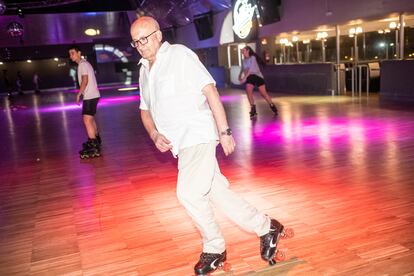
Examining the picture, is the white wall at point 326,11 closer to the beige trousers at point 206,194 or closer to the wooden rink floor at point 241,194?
the wooden rink floor at point 241,194

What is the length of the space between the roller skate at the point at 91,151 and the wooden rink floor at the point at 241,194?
0.49 feet

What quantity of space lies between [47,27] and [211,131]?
2752cm

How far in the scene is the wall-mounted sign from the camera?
51.0ft

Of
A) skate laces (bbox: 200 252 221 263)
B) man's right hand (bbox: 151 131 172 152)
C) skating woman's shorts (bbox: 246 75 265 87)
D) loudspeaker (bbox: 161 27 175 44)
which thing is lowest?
skate laces (bbox: 200 252 221 263)

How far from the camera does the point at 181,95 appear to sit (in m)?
2.29

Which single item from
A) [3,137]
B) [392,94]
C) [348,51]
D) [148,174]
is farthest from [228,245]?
[348,51]

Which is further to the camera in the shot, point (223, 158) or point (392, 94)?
point (392, 94)

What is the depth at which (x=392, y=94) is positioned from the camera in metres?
10.9

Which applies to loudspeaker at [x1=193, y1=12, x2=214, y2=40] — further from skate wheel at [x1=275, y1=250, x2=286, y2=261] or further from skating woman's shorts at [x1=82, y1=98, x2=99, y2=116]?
skate wheel at [x1=275, y1=250, x2=286, y2=261]

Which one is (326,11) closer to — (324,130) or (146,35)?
(324,130)

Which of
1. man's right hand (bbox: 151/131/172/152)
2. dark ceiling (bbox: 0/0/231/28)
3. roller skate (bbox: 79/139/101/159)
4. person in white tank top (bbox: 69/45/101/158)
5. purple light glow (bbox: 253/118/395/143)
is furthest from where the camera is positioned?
dark ceiling (bbox: 0/0/231/28)

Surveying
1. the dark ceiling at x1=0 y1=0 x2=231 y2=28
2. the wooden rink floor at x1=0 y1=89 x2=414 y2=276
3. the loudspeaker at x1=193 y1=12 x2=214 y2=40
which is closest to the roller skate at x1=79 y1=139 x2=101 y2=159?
the wooden rink floor at x1=0 y1=89 x2=414 y2=276

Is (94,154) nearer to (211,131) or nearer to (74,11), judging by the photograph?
(211,131)

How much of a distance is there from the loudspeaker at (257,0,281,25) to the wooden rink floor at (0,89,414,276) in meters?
8.02
